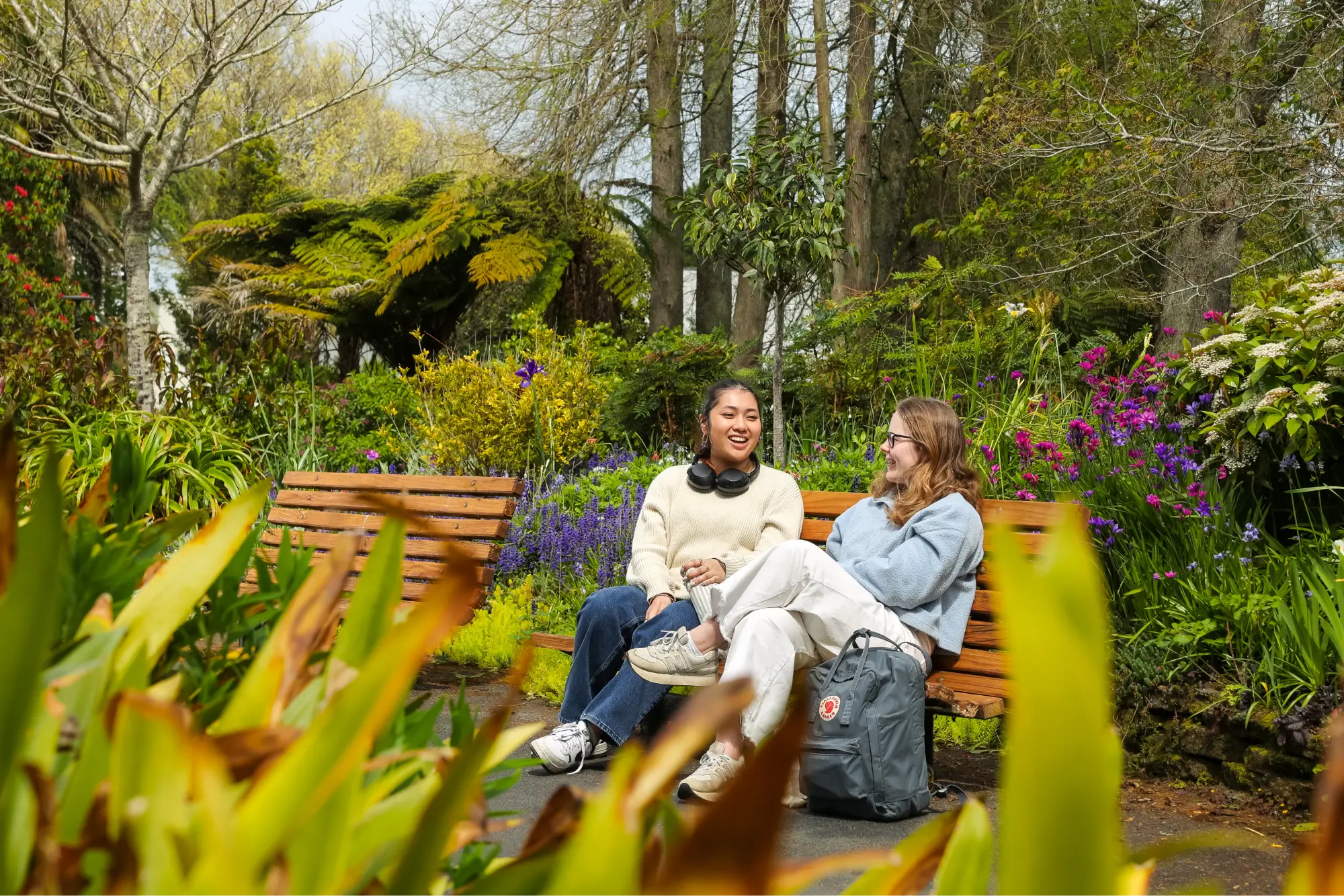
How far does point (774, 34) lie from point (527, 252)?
3.14 m

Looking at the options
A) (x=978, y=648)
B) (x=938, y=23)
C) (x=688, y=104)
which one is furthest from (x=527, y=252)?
(x=978, y=648)

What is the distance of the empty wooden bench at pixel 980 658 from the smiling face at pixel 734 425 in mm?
543

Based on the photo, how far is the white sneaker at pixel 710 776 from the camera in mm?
3742

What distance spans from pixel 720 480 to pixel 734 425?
238mm

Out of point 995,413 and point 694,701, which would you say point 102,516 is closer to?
point 694,701

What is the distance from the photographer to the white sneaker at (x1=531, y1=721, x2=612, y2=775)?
4.12m

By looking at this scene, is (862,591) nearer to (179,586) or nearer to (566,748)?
(566,748)

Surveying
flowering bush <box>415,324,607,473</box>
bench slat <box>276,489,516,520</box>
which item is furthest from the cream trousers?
flowering bush <box>415,324,607,473</box>

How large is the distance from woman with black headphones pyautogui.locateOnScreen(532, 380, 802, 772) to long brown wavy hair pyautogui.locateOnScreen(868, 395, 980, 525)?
0.66 metres

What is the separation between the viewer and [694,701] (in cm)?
37

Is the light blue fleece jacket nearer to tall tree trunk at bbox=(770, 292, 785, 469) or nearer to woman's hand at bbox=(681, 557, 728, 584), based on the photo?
woman's hand at bbox=(681, 557, 728, 584)

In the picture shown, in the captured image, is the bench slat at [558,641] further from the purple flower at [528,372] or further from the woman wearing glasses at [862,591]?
the purple flower at [528,372]

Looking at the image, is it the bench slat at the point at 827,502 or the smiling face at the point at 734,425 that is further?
the bench slat at the point at 827,502

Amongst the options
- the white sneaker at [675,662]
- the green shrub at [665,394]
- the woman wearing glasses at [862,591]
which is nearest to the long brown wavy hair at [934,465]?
the woman wearing glasses at [862,591]
